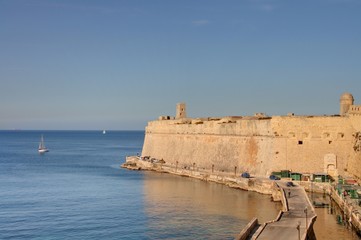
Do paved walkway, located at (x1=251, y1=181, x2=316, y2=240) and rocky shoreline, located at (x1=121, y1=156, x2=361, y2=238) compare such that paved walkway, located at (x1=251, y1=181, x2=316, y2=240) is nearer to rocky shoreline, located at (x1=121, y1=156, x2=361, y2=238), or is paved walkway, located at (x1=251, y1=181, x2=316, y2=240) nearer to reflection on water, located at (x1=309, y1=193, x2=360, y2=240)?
reflection on water, located at (x1=309, y1=193, x2=360, y2=240)

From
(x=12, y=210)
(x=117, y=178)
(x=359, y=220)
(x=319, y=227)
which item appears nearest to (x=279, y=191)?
(x=319, y=227)

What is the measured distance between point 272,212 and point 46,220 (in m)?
11.2

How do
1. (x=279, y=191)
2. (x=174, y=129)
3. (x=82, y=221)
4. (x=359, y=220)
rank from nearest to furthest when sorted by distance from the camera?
(x=359, y=220)
(x=82, y=221)
(x=279, y=191)
(x=174, y=129)

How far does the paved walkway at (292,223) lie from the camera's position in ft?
57.3

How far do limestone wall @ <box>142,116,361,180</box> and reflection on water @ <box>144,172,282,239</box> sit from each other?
336 cm

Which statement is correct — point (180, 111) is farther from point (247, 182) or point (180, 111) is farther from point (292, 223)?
point (292, 223)

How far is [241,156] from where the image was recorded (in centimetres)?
3869

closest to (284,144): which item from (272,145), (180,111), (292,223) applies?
(272,145)

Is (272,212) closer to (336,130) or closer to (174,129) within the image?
(336,130)

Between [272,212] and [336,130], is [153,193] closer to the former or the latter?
[272,212]

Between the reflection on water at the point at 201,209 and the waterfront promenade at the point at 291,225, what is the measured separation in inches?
54.8

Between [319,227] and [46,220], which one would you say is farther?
[46,220]

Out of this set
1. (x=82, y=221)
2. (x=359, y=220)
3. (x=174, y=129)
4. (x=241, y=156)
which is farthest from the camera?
(x=174, y=129)

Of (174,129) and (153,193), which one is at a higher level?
(174,129)
